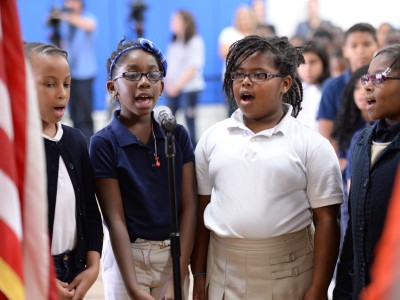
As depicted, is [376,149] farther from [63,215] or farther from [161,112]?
[63,215]

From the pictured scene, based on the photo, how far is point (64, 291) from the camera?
9.92 feet

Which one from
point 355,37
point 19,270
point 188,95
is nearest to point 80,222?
point 19,270

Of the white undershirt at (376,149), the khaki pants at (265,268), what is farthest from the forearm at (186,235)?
the white undershirt at (376,149)

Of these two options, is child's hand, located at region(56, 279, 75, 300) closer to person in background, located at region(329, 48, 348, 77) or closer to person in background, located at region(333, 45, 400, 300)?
person in background, located at region(333, 45, 400, 300)

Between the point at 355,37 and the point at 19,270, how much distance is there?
14.7ft

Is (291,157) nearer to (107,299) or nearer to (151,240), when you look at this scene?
(151,240)

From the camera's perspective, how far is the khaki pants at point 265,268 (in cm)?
316

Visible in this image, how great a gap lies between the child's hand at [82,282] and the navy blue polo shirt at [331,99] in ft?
9.39

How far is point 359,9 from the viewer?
11.6 meters

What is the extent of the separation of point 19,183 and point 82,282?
104 cm

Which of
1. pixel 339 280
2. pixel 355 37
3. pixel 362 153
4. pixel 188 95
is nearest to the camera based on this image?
pixel 362 153

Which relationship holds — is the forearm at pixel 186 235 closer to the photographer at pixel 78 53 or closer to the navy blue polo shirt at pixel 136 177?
the navy blue polo shirt at pixel 136 177

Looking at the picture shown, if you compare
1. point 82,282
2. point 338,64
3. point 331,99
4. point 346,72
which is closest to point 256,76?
point 82,282

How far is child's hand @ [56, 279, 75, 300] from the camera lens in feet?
9.89
